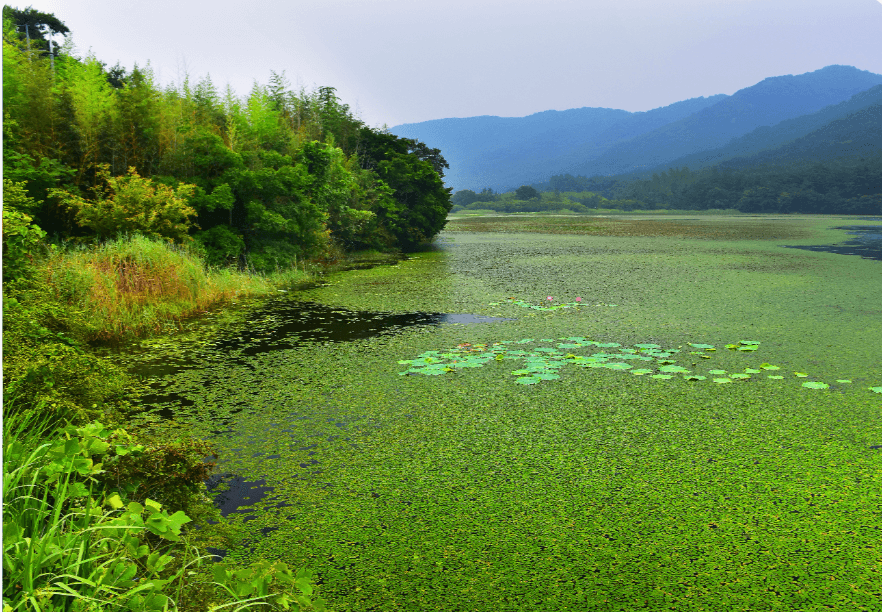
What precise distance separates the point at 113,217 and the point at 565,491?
7453 millimetres

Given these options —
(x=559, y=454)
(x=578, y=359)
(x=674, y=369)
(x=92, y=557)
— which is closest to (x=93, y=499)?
(x=92, y=557)

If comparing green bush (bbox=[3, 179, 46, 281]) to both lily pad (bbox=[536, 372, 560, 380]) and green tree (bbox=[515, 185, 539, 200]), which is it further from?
green tree (bbox=[515, 185, 539, 200])

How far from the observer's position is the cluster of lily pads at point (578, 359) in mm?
5046

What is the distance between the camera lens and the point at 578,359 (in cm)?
555

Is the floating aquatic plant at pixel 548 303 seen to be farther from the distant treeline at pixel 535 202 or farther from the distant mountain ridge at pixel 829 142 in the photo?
the distant mountain ridge at pixel 829 142

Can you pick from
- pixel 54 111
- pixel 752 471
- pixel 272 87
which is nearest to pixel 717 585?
pixel 752 471

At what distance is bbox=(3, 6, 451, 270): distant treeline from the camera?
8.60 metres

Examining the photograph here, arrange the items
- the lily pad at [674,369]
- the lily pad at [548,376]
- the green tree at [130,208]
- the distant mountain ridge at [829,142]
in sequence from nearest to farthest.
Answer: the lily pad at [548,376] → the lily pad at [674,369] → the green tree at [130,208] → the distant mountain ridge at [829,142]

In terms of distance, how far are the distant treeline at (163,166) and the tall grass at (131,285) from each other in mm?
755

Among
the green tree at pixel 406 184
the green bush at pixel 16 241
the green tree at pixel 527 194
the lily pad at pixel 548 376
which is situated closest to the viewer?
the green bush at pixel 16 241

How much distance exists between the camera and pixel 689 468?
3330 millimetres

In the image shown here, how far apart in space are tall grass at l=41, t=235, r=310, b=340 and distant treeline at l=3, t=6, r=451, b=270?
29.7 inches

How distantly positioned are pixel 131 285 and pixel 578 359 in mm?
4816

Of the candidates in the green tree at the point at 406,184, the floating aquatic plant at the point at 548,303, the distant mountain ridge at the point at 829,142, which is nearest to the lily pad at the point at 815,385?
the floating aquatic plant at the point at 548,303
